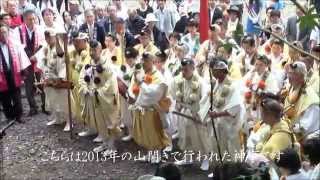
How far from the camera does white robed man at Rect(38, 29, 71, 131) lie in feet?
28.4

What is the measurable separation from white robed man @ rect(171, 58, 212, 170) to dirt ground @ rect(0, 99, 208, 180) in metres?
0.32

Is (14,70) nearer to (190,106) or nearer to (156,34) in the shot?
(156,34)

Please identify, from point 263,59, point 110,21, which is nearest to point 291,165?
point 263,59

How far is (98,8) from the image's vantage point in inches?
437

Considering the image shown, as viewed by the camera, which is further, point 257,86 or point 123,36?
point 123,36

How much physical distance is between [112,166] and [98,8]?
15.0 feet

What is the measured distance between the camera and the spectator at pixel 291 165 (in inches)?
163

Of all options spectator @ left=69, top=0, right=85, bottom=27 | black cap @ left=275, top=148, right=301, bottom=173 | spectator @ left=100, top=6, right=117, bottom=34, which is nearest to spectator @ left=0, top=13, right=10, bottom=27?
spectator @ left=69, top=0, right=85, bottom=27

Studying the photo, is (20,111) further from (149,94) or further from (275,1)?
(275,1)

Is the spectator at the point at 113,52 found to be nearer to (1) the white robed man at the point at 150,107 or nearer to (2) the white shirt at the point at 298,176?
(1) the white robed man at the point at 150,107

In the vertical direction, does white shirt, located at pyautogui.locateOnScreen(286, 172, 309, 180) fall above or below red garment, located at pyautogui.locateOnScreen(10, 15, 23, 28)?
below

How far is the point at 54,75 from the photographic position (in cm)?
877

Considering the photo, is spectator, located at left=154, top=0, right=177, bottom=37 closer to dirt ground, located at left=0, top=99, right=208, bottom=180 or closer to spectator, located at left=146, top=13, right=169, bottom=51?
spectator, located at left=146, top=13, right=169, bottom=51

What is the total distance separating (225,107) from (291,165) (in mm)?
2560
